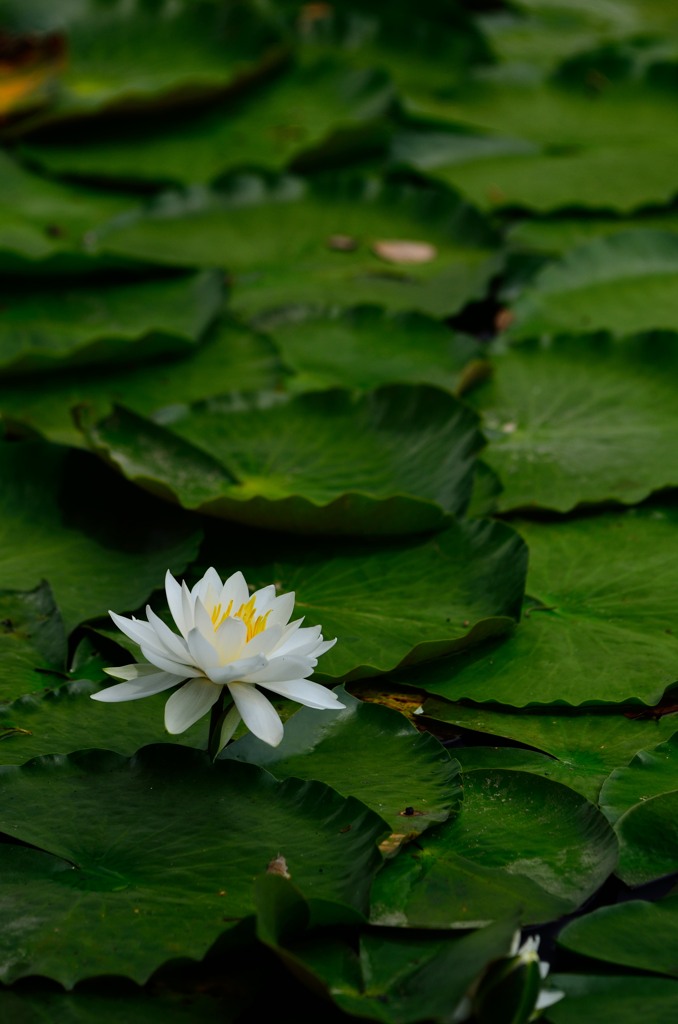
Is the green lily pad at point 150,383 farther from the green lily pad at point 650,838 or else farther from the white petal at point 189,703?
the green lily pad at point 650,838

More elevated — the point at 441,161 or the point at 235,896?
the point at 441,161

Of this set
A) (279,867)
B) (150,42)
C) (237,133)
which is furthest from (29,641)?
(150,42)

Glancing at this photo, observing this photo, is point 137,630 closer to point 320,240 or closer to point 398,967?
point 398,967

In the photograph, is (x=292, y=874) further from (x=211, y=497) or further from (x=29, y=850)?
(x=211, y=497)

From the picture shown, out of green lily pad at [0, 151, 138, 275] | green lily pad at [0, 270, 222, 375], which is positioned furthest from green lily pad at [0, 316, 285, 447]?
green lily pad at [0, 151, 138, 275]

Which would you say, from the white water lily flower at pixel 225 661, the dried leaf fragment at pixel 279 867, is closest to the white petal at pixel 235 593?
the white water lily flower at pixel 225 661

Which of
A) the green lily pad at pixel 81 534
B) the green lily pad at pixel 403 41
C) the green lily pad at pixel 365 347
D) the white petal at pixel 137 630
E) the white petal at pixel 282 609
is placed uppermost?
the green lily pad at pixel 403 41

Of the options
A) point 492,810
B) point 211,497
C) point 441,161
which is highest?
point 441,161

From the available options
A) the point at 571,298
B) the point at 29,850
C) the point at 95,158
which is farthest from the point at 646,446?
the point at 95,158
